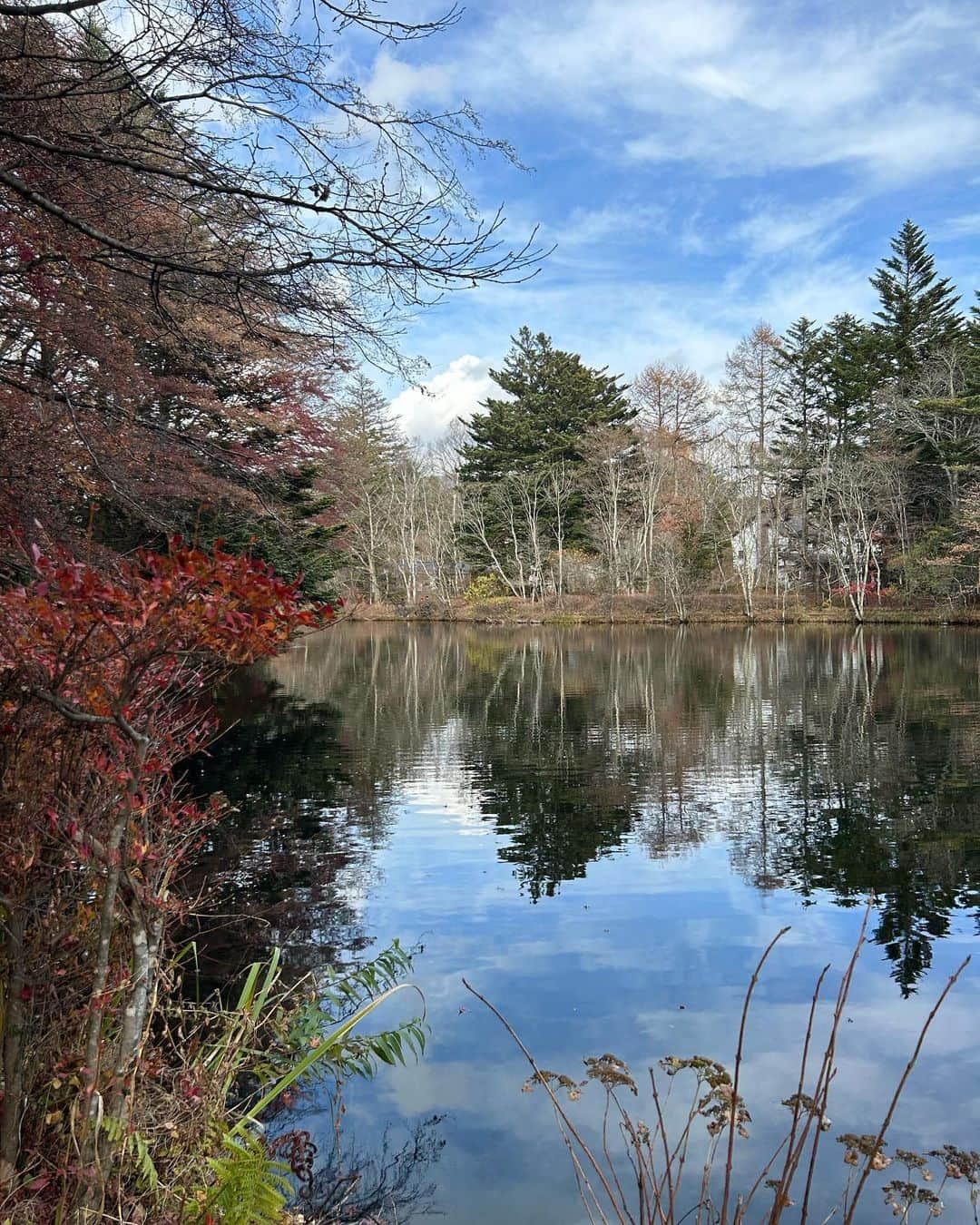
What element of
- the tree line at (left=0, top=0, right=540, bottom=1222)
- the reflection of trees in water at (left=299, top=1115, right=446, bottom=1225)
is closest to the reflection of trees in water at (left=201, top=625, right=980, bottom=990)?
the reflection of trees in water at (left=299, top=1115, right=446, bottom=1225)

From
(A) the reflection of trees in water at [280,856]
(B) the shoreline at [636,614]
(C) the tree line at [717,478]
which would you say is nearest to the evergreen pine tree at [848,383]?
(C) the tree line at [717,478]

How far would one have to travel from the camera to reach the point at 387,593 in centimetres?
5431

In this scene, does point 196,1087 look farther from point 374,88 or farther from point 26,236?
point 26,236

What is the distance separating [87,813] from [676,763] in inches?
434

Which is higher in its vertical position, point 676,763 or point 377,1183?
point 676,763

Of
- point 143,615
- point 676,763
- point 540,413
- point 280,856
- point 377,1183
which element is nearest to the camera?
point 143,615

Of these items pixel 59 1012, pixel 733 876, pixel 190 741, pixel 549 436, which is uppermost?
pixel 549 436

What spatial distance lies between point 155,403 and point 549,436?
1440 inches

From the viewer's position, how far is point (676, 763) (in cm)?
1315

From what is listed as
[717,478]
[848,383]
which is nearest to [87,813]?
[717,478]

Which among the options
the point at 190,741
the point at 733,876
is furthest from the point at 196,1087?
the point at 733,876

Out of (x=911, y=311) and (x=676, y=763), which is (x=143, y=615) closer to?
(x=676, y=763)

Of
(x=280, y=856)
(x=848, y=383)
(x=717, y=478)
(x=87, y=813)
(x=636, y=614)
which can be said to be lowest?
(x=280, y=856)

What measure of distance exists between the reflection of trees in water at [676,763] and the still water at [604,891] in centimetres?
6
